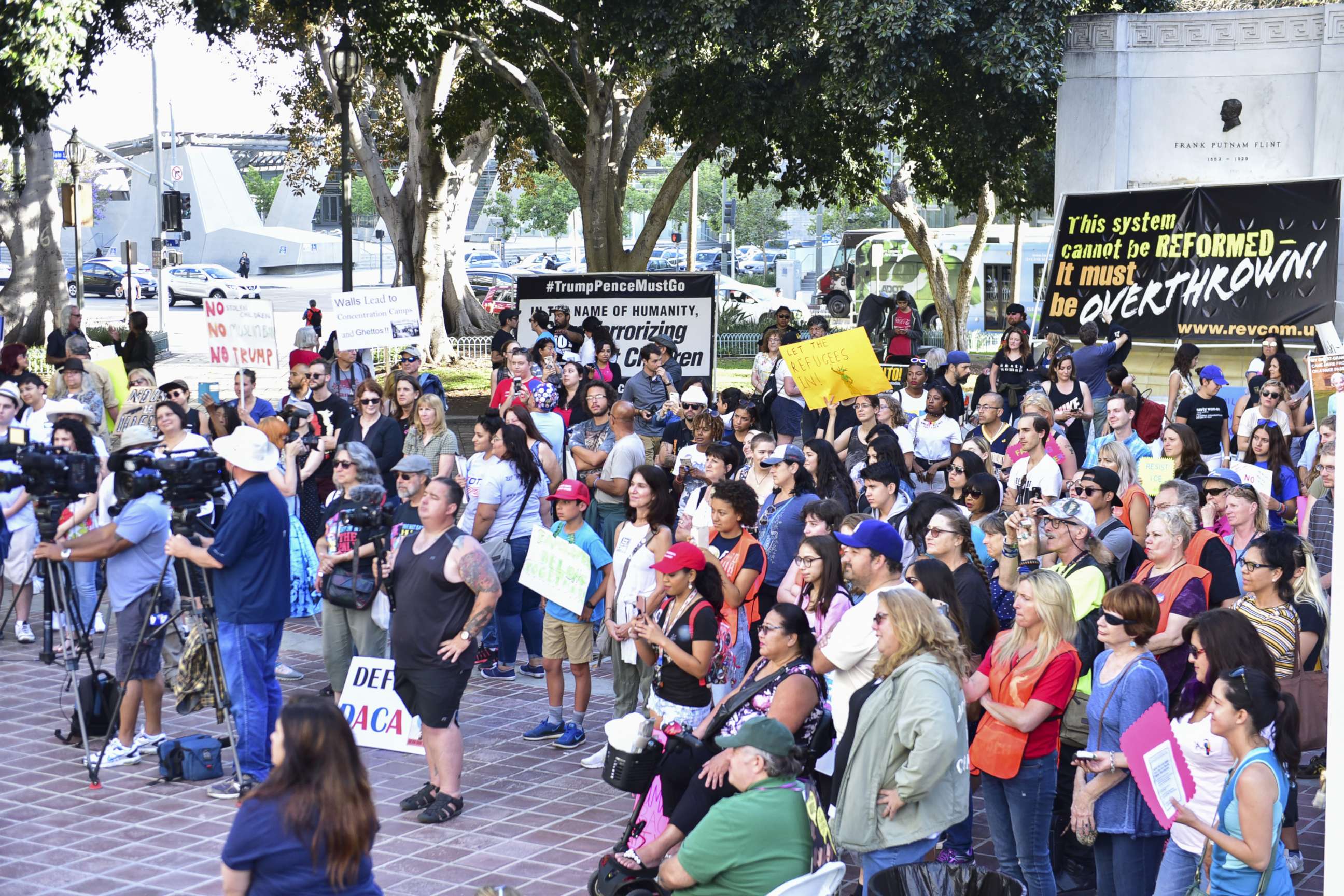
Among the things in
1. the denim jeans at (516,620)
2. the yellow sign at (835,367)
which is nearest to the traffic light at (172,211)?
the yellow sign at (835,367)

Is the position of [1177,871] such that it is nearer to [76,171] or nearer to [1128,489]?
[1128,489]

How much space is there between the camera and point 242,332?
Answer: 13445 mm

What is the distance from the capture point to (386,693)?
28.2 ft

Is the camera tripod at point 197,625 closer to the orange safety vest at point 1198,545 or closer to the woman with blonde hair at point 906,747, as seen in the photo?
the woman with blonde hair at point 906,747

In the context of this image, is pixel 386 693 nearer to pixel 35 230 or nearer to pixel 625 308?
pixel 625 308

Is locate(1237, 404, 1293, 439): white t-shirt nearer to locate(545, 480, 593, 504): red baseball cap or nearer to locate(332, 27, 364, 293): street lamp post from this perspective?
locate(545, 480, 593, 504): red baseball cap

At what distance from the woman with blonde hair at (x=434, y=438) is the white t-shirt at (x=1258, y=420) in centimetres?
616

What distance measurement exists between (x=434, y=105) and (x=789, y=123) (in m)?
9.33

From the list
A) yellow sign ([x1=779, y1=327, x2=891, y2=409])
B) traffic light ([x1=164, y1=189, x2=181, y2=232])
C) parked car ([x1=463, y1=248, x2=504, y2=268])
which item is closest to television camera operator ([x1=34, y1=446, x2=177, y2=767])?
yellow sign ([x1=779, y1=327, x2=891, y2=409])

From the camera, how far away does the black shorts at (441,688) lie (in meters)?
7.56

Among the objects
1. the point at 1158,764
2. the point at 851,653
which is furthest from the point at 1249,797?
the point at 851,653

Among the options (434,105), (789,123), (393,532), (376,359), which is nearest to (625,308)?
(789,123)

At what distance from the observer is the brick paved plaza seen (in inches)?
270

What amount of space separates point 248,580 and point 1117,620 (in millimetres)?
4571
